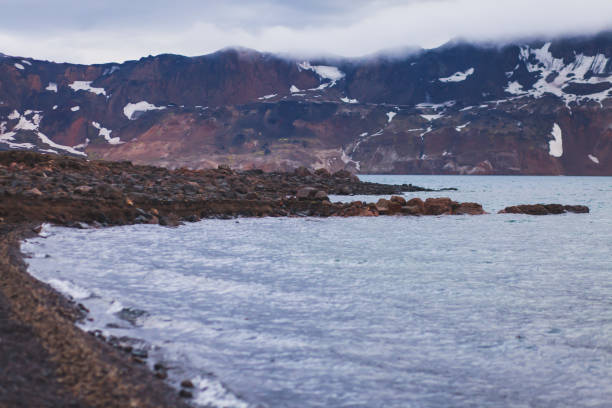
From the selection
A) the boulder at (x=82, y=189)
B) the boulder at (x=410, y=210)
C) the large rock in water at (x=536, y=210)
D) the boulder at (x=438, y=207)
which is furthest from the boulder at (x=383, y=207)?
the boulder at (x=82, y=189)

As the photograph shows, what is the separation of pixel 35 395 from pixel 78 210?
22914mm

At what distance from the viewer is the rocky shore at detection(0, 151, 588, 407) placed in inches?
244

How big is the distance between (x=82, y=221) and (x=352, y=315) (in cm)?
1878

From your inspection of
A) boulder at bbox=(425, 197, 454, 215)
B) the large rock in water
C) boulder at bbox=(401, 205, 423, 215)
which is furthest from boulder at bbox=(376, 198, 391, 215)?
the large rock in water

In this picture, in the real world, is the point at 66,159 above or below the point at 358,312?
above

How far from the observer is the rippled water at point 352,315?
7914mm

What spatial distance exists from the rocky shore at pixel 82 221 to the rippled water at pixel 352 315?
2.99ft

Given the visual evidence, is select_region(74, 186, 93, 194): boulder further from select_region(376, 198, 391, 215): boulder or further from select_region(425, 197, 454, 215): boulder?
select_region(425, 197, 454, 215): boulder

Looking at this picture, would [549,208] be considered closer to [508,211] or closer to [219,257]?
[508,211]

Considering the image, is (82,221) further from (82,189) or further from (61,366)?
(61,366)

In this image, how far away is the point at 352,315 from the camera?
11.9 meters

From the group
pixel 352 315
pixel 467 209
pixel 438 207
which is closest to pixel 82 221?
pixel 352 315

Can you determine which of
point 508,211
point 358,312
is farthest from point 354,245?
point 508,211

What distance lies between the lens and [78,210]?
88.2ft
